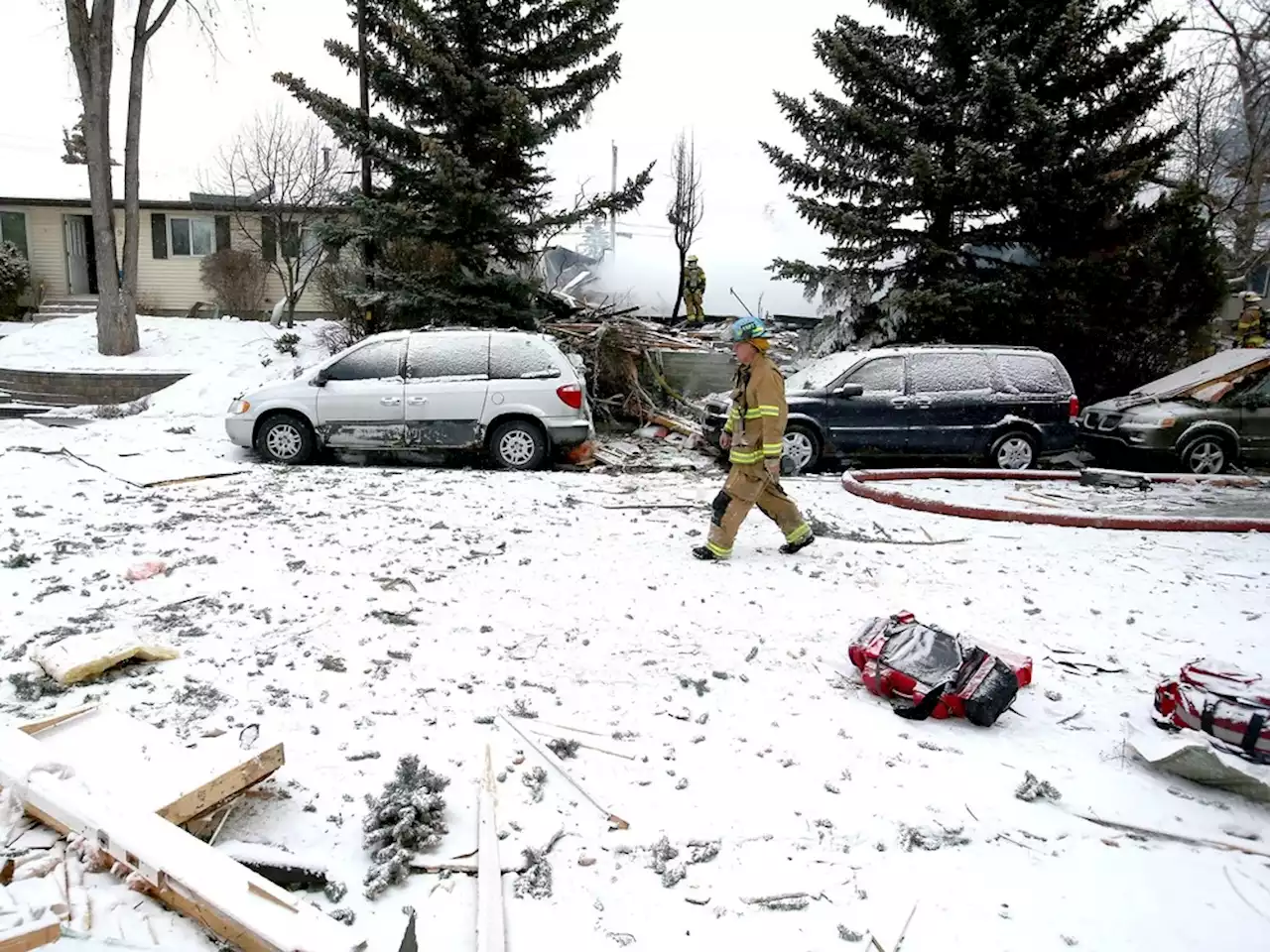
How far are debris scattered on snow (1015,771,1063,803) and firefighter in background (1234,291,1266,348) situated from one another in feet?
43.5

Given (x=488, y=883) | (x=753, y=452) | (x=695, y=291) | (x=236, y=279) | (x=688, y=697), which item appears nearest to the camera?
(x=488, y=883)

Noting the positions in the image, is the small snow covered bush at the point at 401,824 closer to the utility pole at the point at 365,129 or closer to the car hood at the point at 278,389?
the car hood at the point at 278,389

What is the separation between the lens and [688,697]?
409cm

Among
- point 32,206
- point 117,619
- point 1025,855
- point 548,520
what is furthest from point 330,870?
point 32,206

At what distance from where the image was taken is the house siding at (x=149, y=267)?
24.0 metres

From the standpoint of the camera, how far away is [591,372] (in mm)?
13523

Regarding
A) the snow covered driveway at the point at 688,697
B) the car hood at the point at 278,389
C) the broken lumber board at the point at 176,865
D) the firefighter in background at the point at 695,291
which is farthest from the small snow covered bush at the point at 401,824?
the firefighter in background at the point at 695,291

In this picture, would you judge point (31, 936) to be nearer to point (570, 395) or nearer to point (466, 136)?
point (570, 395)

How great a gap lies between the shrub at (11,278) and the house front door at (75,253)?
6.05 ft

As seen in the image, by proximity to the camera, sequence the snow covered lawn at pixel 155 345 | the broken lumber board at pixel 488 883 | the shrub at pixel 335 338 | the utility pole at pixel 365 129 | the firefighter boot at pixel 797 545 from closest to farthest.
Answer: the broken lumber board at pixel 488 883
the firefighter boot at pixel 797 545
the utility pole at pixel 365 129
the shrub at pixel 335 338
the snow covered lawn at pixel 155 345

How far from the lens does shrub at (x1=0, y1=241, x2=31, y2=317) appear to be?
21.5 m

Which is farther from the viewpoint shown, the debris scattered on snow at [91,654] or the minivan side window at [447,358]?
the minivan side window at [447,358]

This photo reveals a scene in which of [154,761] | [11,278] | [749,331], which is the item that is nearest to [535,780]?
[154,761]

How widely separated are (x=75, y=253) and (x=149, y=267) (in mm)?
2433
